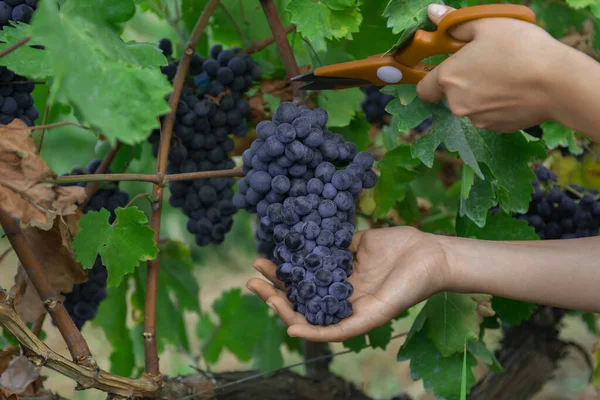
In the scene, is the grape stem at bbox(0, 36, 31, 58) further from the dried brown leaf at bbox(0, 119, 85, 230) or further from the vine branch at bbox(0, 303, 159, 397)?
the vine branch at bbox(0, 303, 159, 397)

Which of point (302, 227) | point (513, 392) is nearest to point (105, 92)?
point (302, 227)

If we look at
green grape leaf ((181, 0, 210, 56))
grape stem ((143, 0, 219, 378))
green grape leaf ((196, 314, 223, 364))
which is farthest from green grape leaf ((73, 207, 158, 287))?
green grape leaf ((196, 314, 223, 364))

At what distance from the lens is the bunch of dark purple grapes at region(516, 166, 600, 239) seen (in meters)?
1.62

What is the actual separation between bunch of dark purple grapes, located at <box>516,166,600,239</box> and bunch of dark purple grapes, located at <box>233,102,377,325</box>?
679mm

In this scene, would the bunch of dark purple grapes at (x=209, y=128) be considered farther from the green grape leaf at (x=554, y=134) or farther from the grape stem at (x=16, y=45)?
the green grape leaf at (x=554, y=134)

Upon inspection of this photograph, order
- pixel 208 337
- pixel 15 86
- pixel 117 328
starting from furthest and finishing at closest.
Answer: pixel 208 337 → pixel 117 328 → pixel 15 86

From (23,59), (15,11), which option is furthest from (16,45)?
(15,11)

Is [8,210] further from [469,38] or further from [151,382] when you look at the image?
[469,38]

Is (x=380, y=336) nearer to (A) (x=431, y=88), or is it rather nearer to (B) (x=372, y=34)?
(B) (x=372, y=34)

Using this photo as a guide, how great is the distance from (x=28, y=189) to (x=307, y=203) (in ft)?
1.40

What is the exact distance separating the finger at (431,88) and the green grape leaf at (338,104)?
0.43 m

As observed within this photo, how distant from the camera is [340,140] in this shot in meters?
1.15

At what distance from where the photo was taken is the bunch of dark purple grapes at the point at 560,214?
1618 millimetres

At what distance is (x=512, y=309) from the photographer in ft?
4.78
